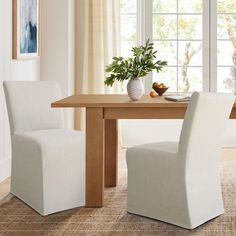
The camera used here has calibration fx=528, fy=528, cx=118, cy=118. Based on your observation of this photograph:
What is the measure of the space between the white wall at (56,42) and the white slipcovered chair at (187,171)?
107 inches

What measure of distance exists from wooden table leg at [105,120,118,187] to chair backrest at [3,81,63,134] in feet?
1.33

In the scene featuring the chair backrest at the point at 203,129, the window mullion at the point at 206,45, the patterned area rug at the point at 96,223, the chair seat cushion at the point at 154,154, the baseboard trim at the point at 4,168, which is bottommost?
the patterned area rug at the point at 96,223

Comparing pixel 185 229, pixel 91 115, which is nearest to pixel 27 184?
pixel 91 115

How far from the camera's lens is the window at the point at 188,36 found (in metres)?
6.39

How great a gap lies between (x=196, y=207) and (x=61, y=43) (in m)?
3.25

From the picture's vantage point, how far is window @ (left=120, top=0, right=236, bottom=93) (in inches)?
252

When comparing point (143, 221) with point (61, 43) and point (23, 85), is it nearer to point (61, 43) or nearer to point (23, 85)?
point (23, 85)

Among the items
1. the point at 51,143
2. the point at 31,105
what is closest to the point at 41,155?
the point at 51,143

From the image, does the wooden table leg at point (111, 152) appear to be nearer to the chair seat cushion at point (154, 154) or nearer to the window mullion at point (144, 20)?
the chair seat cushion at point (154, 154)

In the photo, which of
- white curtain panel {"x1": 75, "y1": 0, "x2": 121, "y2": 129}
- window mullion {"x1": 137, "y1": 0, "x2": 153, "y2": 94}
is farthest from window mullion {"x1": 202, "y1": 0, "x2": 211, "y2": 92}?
white curtain panel {"x1": 75, "y1": 0, "x2": 121, "y2": 129}

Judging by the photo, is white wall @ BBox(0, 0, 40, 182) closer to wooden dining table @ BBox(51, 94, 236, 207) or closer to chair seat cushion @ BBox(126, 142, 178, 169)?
wooden dining table @ BBox(51, 94, 236, 207)

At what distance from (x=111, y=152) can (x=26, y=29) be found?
64.6 inches

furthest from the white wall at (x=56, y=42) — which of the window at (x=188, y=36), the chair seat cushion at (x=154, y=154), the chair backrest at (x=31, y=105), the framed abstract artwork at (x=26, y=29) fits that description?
the chair seat cushion at (x=154, y=154)

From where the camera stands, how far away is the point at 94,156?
3.65 meters
